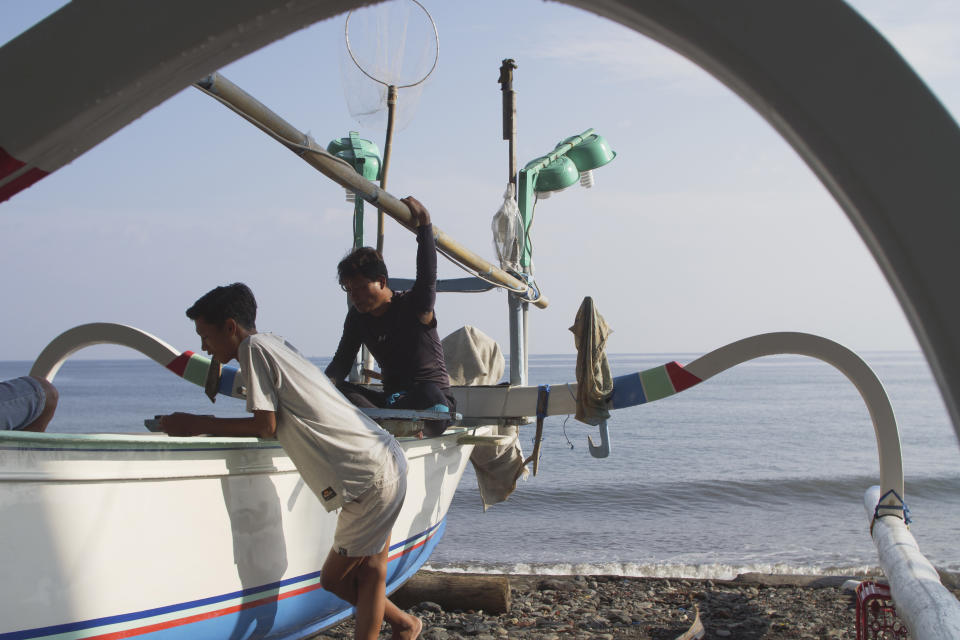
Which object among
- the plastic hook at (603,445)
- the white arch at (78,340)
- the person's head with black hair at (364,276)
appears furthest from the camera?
the white arch at (78,340)

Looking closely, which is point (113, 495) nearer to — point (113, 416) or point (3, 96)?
point (3, 96)

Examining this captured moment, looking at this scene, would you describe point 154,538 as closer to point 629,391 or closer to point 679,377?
point 629,391

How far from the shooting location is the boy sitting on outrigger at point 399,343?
4.51 m

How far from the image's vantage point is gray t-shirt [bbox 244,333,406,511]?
10.6 feet

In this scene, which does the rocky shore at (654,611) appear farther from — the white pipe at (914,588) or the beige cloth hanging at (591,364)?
the beige cloth hanging at (591,364)

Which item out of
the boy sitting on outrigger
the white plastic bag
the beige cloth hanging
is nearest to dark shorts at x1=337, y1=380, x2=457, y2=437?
the boy sitting on outrigger

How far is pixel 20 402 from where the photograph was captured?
3469 mm

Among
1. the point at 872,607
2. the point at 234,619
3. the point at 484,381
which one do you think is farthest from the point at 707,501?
the point at 234,619

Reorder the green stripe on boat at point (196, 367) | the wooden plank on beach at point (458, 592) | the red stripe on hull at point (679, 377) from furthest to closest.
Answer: the green stripe on boat at point (196, 367), the wooden plank on beach at point (458, 592), the red stripe on hull at point (679, 377)

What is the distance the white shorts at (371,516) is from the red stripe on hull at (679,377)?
2.86 meters

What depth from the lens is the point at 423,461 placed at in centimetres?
Answer: 525

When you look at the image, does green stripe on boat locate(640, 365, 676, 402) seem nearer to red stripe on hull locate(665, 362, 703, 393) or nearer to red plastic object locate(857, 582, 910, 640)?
red stripe on hull locate(665, 362, 703, 393)

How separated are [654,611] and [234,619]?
345 centimetres

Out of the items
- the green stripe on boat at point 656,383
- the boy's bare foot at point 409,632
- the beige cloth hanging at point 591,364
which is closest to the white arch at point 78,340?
the beige cloth hanging at point 591,364
